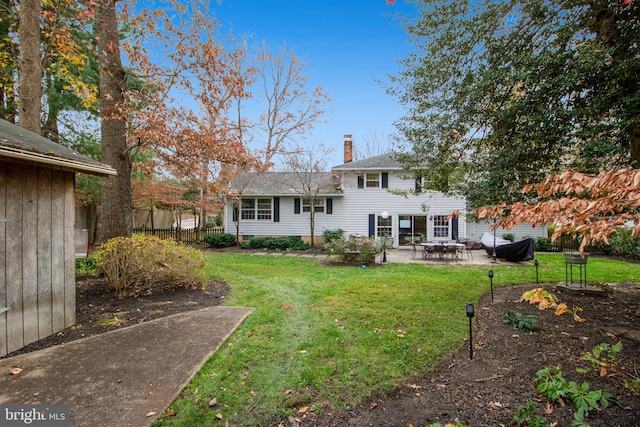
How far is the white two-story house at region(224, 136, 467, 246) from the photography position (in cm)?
1781

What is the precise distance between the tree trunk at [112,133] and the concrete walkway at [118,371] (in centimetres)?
384

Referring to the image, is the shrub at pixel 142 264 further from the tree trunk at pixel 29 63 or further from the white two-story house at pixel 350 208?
the white two-story house at pixel 350 208

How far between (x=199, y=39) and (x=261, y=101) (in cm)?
1353

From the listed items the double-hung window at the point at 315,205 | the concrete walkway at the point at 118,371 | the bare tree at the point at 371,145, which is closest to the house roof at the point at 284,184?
the double-hung window at the point at 315,205

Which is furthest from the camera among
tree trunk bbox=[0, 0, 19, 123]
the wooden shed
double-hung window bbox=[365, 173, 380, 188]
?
double-hung window bbox=[365, 173, 380, 188]

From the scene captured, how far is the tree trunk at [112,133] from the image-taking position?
726cm

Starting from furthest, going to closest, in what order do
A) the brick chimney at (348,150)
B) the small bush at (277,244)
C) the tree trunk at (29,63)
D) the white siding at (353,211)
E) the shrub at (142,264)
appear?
the brick chimney at (348,150) < the white siding at (353,211) < the small bush at (277,244) < the tree trunk at (29,63) < the shrub at (142,264)

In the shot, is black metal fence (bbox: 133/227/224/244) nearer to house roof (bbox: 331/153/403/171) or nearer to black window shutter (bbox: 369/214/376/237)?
house roof (bbox: 331/153/403/171)

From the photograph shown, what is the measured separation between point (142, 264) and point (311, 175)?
13418 millimetres

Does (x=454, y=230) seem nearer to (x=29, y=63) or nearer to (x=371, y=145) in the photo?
(x=371, y=145)

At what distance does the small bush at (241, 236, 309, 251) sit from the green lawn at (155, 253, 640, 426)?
7.94 meters

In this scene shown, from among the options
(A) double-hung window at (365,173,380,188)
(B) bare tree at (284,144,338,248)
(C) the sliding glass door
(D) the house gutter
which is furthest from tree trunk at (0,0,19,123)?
(C) the sliding glass door

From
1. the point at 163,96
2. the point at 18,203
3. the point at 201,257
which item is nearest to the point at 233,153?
the point at 163,96

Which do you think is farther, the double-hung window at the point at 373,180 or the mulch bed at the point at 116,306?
the double-hung window at the point at 373,180
